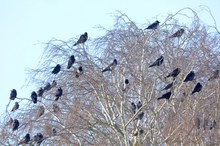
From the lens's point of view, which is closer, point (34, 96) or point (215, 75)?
point (34, 96)

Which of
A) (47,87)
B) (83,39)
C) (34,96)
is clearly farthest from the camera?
(83,39)

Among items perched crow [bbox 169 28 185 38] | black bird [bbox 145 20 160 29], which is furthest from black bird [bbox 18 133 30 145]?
perched crow [bbox 169 28 185 38]

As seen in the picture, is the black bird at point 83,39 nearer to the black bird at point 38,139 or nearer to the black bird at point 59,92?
the black bird at point 59,92

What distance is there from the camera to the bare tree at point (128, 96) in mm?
12836

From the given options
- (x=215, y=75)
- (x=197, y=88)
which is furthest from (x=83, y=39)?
(x=215, y=75)

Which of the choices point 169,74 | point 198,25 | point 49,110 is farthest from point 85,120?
point 198,25

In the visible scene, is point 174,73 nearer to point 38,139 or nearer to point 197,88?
point 197,88

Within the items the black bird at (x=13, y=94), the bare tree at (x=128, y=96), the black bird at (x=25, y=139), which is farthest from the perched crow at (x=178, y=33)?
the black bird at (x=25, y=139)

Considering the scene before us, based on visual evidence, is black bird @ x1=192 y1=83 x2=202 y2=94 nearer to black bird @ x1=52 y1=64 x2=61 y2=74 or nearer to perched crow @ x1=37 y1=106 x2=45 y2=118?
black bird @ x1=52 y1=64 x2=61 y2=74

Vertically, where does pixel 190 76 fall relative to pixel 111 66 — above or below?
below

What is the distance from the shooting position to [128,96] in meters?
13.8

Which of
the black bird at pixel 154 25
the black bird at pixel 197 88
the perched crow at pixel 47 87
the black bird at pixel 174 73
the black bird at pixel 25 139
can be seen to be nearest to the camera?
the black bird at pixel 25 139

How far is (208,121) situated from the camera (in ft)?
42.1

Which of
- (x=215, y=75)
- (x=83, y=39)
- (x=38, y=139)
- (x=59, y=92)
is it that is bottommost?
(x=38, y=139)
